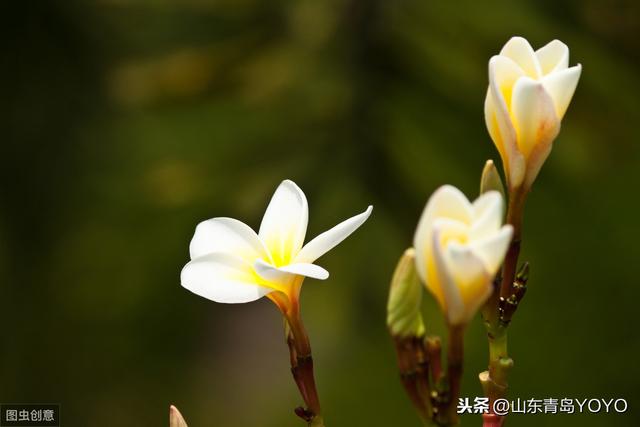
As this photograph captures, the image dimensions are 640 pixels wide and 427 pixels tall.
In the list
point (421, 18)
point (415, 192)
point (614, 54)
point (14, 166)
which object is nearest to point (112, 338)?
point (14, 166)

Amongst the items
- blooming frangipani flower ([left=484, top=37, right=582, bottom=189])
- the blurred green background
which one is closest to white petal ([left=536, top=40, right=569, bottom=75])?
blooming frangipani flower ([left=484, top=37, right=582, bottom=189])

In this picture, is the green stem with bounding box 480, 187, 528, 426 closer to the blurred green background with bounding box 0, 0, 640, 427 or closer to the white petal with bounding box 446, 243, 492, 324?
the white petal with bounding box 446, 243, 492, 324

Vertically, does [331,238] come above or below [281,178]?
below

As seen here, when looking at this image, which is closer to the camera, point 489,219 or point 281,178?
point 489,219

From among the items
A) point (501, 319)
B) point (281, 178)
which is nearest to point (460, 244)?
point (501, 319)

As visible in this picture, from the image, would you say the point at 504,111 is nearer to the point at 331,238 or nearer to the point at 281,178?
the point at 331,238

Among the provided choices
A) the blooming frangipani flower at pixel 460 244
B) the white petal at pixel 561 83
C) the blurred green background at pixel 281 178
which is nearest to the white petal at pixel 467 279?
the blooming frangipani flower at pixel 460 244
